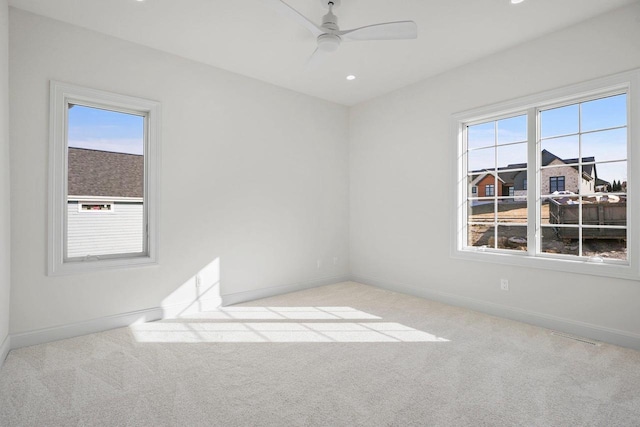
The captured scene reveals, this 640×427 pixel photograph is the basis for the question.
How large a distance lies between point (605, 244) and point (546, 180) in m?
0.78

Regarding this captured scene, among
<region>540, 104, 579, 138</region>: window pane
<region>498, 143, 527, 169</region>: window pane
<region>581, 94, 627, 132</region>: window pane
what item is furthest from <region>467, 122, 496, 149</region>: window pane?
<region>581, 94, 627, 132</region>: window pane

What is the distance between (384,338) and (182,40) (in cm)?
348

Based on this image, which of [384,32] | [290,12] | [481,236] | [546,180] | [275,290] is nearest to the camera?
[290,12]

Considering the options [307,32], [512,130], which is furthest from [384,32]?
[512,130]

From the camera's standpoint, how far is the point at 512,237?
364 cm

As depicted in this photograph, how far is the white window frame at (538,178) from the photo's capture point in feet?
9.07

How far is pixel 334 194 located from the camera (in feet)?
17.3

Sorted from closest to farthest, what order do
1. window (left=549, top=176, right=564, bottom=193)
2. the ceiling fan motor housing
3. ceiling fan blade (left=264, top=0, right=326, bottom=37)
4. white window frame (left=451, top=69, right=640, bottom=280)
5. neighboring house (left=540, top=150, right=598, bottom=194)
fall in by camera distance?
ceiling fan blade (left=264, top=0, right=326, bottom=37) < the ceiling fan motor housing < white window frame (left=451, top=69, right=640, bottom=280) < neighboring house (left=540, top=150, right=598, bottom=194) < window (left=549, top=176, right=564, bottom=193)

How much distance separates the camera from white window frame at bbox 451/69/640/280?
2.77 meters

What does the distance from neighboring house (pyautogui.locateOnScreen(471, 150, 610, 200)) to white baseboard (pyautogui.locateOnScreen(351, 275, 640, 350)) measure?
1215mm

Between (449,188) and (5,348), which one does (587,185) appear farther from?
(5,348)

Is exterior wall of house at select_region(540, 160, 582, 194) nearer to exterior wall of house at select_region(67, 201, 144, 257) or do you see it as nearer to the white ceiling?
the white ceiling

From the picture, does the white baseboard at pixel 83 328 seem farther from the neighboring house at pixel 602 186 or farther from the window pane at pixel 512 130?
the neighboring house at pixel 602 186

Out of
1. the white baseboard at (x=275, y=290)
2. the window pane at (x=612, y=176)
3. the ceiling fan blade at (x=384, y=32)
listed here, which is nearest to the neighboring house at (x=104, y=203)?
the white baseboard at (x=275, y=290)
